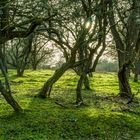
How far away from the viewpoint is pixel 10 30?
56.4 ft

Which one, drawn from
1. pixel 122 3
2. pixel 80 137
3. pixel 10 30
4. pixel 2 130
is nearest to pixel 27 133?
pixel 2 130

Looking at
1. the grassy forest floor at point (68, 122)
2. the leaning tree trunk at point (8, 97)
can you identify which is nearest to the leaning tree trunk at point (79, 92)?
the grassy forest floor at point (68, 122)

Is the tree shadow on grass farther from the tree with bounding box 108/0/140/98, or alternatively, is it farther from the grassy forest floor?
the tree with bounding box 108/0/140/98

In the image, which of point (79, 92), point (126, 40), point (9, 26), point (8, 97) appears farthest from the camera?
point (126, 40)

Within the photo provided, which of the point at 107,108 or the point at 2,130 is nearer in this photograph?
the point at 2,130

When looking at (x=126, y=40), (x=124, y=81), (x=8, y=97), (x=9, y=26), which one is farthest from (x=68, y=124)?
(x=126, y=40)

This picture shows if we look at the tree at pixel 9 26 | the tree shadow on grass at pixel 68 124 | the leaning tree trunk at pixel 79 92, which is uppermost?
the tree at pixel 9 26

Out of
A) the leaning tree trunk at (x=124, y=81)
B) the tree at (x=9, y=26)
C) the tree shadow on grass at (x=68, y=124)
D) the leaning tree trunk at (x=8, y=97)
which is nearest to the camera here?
the tree shadow on grass at (x=68, y=124)

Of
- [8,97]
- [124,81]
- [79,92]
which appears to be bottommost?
[79,92]

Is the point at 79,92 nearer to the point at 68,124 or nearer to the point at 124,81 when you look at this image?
the point at 68,124

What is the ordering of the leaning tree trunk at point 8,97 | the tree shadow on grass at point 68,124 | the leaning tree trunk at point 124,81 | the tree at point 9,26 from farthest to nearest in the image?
the leaning tree trunk at point 124,81, the leaning tree trunk at point 8,97, the tree at point 9,26, the tree shadow on grass at point 68,124

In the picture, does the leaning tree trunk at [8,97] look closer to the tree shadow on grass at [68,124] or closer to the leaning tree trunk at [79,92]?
the tree shadow on grass at [68,124]

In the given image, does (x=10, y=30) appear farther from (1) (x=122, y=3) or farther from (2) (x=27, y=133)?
(1) (x=122, y=3)

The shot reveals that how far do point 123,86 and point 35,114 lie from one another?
10111mm
